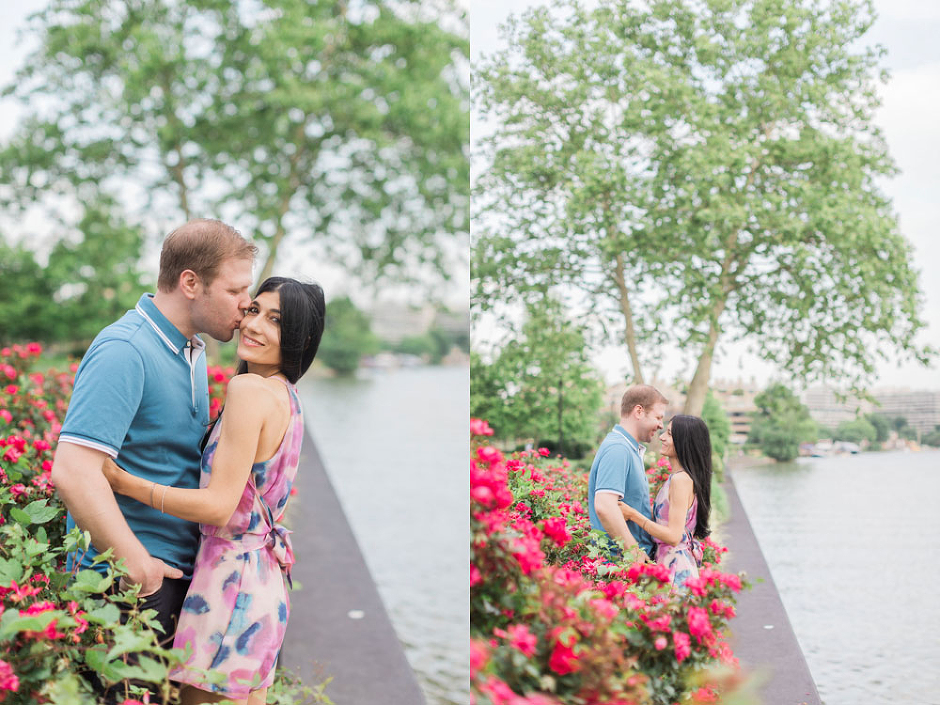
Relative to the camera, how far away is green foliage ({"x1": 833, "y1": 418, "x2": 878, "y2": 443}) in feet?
7.59

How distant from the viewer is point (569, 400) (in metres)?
2.42

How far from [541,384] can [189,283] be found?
45.5 inches

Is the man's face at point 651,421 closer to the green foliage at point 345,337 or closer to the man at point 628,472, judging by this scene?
the man at point 628,472

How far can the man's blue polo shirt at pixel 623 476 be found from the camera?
2.12 meters

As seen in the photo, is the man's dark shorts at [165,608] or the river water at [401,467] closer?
the man's dark shorts at [165,608]

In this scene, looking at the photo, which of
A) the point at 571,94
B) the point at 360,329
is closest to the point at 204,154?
the point at 360,329

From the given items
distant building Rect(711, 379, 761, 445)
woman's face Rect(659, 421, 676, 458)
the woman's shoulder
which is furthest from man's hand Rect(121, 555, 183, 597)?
distant building Rect(711, 379, 761, 445)

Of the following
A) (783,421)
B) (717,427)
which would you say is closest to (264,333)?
(717,427)

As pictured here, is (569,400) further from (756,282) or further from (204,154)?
(204,154)

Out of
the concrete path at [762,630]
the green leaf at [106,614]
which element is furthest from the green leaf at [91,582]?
the concrete path at [762,630]

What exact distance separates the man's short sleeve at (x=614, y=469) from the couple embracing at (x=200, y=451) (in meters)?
0.88

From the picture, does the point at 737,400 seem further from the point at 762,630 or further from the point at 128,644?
the point at 128,644

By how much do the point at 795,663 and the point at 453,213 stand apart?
7.23 meters

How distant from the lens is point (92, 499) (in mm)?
1523
